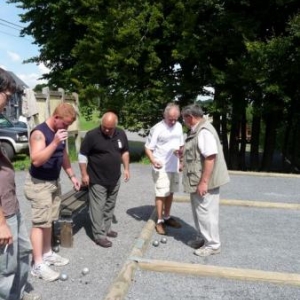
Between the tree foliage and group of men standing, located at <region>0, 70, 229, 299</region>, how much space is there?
22.7ft

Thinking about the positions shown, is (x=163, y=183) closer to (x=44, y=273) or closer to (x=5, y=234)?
(x=44, y=273)

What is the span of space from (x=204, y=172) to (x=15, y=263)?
241 cm

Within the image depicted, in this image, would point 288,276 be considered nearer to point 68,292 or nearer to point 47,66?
point 68,292

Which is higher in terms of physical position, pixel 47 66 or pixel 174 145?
pixel 47 66

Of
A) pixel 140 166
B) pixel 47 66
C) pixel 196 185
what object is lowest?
pixel 140 166

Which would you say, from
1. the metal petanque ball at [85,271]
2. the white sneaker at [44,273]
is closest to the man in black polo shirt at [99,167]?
the metal petanque ball at [85,271]

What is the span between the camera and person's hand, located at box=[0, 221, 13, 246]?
2.79 m

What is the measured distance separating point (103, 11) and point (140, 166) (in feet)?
20.2

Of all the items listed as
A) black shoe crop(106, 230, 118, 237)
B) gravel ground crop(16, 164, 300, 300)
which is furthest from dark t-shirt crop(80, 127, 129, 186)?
gravel ground crop(16, 164, 300, 300)

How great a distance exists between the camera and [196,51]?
13188mm

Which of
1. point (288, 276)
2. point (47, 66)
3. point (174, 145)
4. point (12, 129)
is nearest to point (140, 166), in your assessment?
point (12, 129)

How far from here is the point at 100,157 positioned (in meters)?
5.39

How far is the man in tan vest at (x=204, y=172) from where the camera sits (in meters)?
4.83

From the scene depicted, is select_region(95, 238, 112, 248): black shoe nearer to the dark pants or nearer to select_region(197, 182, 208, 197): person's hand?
the dark pants
